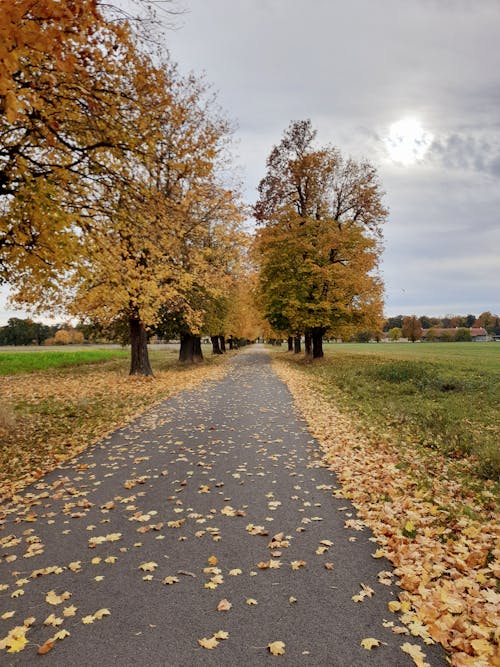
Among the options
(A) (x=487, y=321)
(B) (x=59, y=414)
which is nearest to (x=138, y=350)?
(B) (x=59, y=414)

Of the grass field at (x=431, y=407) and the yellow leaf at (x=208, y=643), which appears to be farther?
the grass field at (x=431, y=407)

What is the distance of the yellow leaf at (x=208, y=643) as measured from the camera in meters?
2.97

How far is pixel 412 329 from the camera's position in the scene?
4943 inches

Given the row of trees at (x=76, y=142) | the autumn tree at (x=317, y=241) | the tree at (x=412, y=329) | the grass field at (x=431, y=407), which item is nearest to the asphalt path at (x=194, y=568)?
the grass field at (x=431, y=407)

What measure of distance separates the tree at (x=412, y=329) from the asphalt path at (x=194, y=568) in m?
126

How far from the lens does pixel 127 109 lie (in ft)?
25.0

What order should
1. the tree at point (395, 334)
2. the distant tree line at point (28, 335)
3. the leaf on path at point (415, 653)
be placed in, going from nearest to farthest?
the leaf on path at point (415, 653)
the distant tree line at point (28, 335)
the tree at point (395, 334)

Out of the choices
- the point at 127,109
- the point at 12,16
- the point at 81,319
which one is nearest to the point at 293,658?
the point at 12,16

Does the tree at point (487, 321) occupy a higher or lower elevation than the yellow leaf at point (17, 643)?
higher

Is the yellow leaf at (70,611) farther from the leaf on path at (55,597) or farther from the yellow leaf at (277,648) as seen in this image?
the yellow leaf at (277,648)

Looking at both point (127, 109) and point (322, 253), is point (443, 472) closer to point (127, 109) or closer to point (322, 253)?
point (127, 109)

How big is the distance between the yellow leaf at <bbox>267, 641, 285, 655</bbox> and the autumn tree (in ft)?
73.9

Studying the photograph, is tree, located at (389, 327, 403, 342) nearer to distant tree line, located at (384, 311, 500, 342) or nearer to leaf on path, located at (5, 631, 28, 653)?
distant tree line, located at (384, 311, 500, 342)

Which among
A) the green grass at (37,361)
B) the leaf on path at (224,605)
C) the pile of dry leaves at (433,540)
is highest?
the green grass at (37,361)
